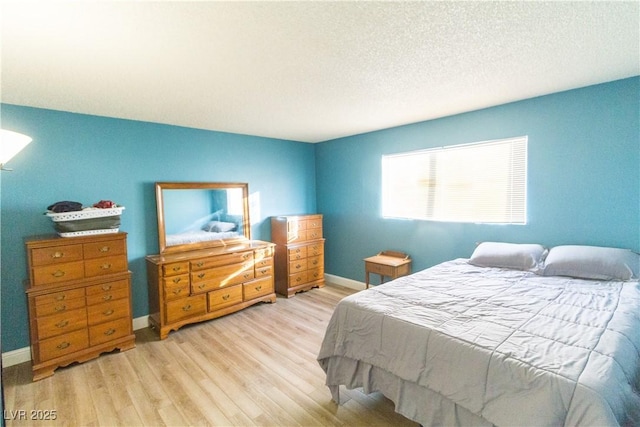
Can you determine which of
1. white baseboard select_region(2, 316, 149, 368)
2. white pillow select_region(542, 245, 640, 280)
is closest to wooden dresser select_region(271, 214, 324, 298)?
white baseboard select_region(2, 316, 149, 368)

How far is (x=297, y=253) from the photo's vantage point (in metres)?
4.34

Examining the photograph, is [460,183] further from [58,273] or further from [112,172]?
[58,273]

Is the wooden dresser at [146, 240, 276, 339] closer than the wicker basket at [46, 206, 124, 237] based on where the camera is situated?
No

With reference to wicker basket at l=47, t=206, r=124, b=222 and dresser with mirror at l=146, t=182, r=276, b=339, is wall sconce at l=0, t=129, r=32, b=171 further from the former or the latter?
dresser with mirror at l=146, t=182, r=276, b=339

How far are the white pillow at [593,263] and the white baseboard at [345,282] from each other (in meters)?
2.48

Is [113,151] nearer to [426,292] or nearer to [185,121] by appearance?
[185,121]

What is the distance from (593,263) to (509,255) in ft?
1.92

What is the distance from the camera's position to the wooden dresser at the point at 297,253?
427cm

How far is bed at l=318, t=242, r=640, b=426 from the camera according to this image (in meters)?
1.19

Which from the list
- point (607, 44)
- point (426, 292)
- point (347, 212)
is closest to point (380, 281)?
point (347, 212)

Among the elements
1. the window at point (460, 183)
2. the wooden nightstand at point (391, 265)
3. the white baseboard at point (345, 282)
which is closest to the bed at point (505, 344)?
the window at point (460, 183)

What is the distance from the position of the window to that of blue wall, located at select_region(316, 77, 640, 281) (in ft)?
0.32

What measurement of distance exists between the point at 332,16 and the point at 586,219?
285 centimetres

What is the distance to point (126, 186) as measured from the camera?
3.23 metres
